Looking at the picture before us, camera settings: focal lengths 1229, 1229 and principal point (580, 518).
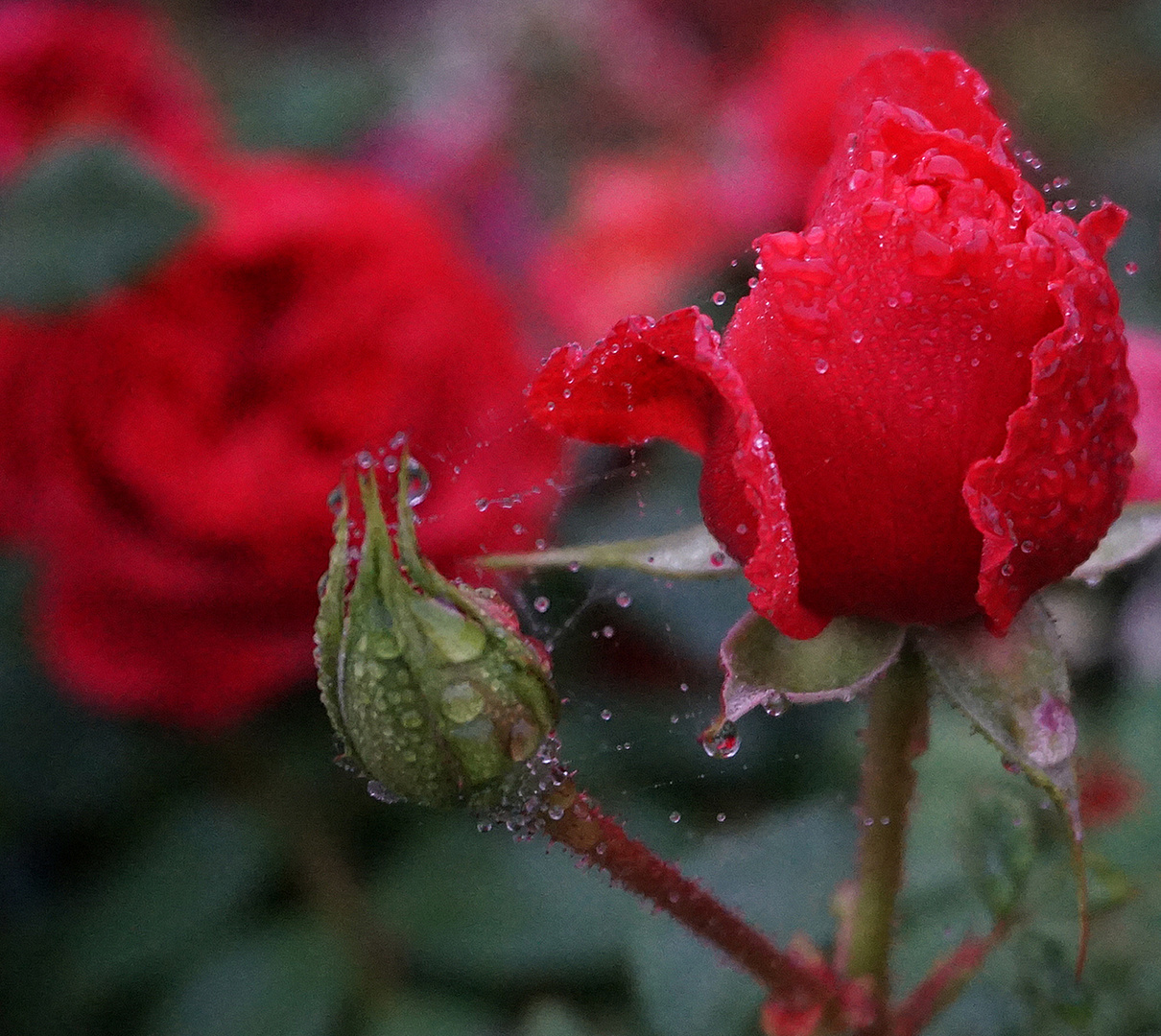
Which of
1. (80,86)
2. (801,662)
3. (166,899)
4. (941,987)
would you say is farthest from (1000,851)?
(80,86)

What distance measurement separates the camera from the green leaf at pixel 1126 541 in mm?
333

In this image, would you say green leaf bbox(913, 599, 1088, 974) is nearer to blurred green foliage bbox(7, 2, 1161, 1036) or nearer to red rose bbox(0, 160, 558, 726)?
blurred green foliage bbox(7, 2, 1161, 1036)

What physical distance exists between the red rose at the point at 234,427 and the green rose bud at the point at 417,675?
9.3 inches

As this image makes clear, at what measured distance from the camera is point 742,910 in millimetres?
462

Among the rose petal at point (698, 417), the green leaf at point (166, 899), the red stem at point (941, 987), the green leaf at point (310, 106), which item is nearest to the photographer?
the rose petal at point (698, 417)

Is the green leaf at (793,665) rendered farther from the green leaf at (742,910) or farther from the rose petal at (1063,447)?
the green leaf at (742,910)

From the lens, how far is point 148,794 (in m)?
0.73

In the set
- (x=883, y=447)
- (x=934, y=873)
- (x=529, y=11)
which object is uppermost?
(x=883, y=447)

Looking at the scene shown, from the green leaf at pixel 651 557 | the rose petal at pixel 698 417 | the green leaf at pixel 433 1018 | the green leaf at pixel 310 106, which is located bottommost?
the green leaf at pixel 433 1018

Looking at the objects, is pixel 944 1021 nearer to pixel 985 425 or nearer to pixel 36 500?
pixel 985 425

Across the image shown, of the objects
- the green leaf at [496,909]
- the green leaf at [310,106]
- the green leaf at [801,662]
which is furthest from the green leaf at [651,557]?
the green leaf at [310,106]

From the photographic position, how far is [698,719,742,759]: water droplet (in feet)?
0.98

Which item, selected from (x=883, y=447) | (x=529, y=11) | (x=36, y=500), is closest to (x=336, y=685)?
(x=883, y=447)

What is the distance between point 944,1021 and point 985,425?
10.2 inches
